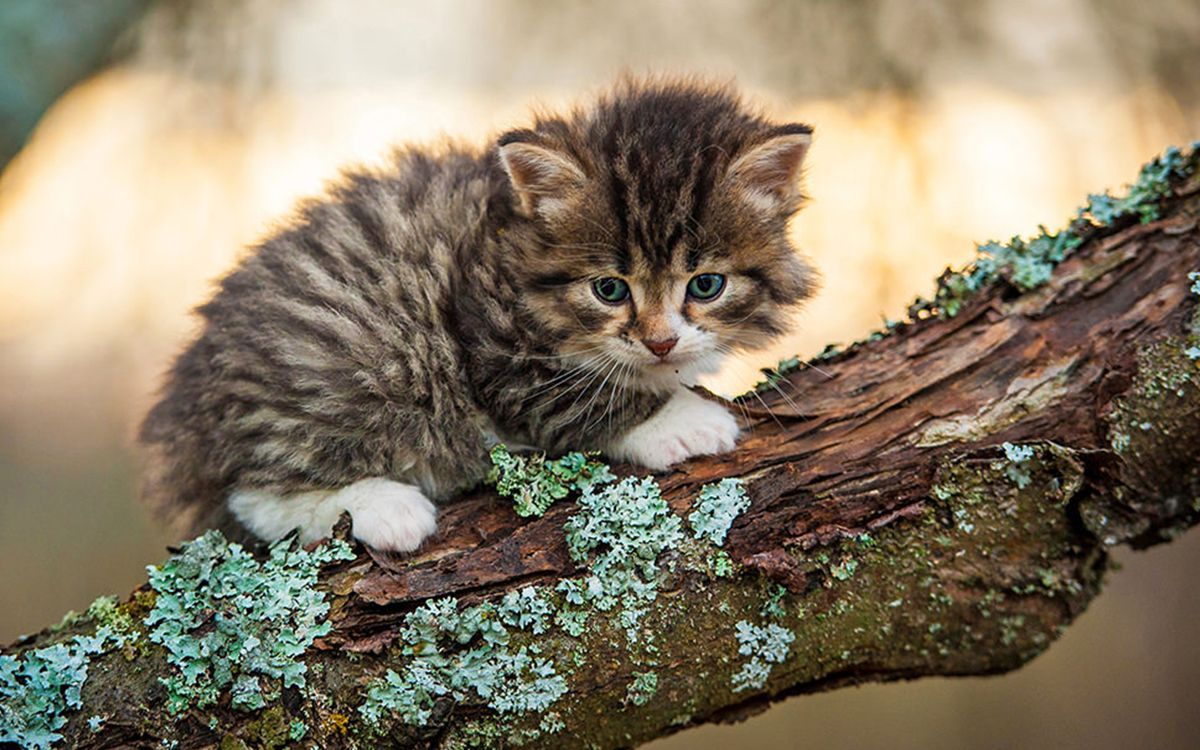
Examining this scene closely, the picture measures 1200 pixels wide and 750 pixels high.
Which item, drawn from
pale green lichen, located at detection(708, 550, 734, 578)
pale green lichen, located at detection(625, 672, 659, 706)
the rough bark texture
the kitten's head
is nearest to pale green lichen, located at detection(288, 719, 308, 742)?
the rough bark texture

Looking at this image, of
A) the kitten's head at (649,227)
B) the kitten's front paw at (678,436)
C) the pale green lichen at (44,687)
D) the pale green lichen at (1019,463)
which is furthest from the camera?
the kitten's head at (649,227)

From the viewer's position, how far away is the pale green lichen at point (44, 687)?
1732 mm

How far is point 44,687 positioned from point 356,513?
66 centimetres

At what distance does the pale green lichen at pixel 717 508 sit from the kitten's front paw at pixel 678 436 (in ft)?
0.39

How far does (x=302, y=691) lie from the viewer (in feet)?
5.93

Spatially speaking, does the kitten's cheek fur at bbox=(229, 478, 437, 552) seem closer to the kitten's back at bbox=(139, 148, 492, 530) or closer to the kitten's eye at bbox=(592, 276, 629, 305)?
the kitten's back at bbox=(139, 148, 492, 530)

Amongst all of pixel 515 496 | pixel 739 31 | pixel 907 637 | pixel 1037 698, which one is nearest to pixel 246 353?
pixel 515 496

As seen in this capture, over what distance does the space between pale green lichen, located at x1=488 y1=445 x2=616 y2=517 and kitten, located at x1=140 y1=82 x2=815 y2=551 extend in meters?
0.14

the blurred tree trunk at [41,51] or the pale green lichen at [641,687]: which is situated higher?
the blurred tree trunk at [41,51]

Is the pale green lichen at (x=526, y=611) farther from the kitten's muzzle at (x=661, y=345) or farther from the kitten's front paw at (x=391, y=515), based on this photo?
the kitten's muzzle at (x=661, y=345)

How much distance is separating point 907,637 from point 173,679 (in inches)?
58.0

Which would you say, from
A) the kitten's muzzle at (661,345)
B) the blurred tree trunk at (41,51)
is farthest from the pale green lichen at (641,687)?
the blurred tree trunk at (41,51)

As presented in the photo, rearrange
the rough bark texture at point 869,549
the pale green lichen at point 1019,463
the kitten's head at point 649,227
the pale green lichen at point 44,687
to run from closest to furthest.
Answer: the pale green lichen at point 44,687, the rough bark texture at point 869,549, the pale green lichen at point 1019,463, the kitten's head at point 649,227

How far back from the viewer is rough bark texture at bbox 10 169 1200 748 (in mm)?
1837
